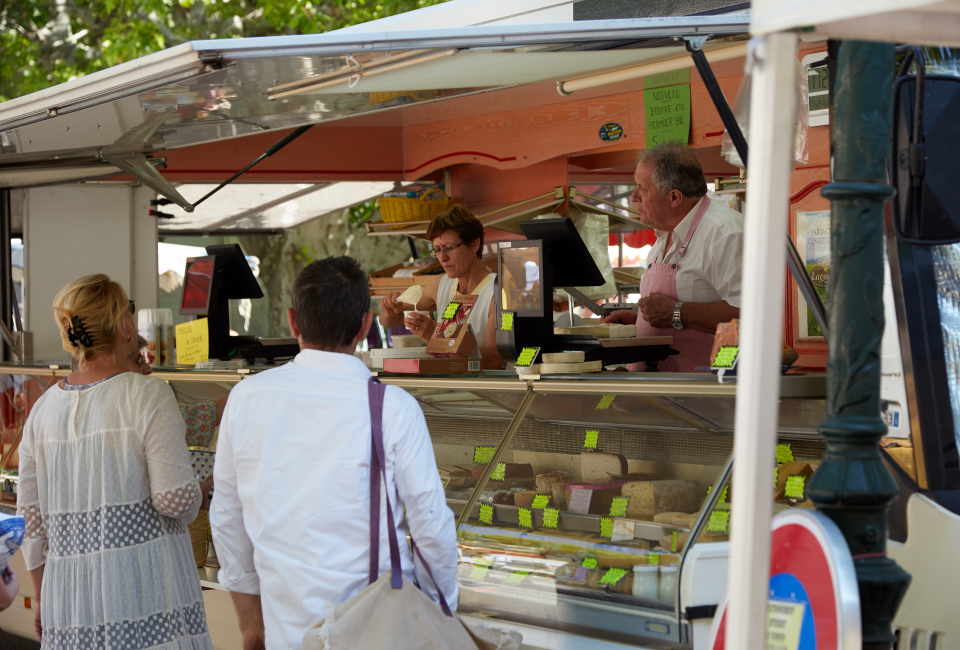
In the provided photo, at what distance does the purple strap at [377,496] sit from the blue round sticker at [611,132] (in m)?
3.28

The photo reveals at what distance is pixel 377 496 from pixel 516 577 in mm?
899

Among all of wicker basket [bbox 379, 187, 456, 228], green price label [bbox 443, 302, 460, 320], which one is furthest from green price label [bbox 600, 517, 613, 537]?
wicker basket [bbox 379, 187, 456, 228]

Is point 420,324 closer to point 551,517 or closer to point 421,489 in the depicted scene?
point 551,517

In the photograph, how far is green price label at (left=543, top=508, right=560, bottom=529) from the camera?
108 inches

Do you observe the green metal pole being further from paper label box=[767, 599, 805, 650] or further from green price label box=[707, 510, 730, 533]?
green price label box=[707, 510, 730, 533]

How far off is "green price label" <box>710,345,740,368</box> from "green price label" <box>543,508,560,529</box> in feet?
2.48

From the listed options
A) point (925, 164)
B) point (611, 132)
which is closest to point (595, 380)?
point (925, 164)

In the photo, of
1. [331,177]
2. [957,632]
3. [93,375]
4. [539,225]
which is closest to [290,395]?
[93,375]

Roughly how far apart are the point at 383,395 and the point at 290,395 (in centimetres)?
21

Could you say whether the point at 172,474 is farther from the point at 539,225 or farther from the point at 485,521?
the point at 539,225

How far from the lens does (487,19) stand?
368 cm

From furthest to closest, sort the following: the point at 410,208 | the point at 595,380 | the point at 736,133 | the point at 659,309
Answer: the point at 410,208, the point at 659,309, the point at 595,380, the point at 736,133

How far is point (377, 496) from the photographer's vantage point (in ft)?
6.40

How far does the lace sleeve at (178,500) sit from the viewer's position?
8.61 feet
